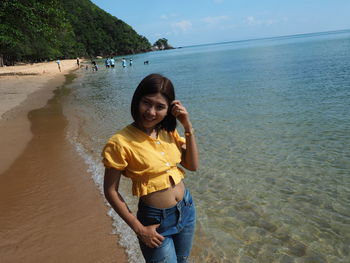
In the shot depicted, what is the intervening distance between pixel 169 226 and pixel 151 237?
0.18 m

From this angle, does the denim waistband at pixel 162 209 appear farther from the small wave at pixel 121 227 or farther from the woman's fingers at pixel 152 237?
the small wave at pixel 121 227

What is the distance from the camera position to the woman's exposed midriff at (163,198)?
82.0 inches

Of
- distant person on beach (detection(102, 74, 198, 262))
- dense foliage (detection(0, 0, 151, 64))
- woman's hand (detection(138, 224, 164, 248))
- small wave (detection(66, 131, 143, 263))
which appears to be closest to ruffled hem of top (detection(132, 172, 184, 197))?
distant person on beach (detection(102, 74, 198, 262))

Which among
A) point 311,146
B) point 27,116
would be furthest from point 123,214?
point 27,116

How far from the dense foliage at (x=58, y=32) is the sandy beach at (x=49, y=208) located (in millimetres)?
18540

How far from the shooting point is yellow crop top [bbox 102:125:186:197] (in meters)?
1.91

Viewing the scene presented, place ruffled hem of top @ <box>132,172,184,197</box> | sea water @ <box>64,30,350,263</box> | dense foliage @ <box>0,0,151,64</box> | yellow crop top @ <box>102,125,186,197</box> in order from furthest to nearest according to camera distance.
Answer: dense foliage @ <box>0,0,151,64</box>, sea water @ <box>64,30,350,263</box>, ruffled hem of top @ <box>132,172,184,197</box>, yellow crop top @ <box>102,125,186,197</box>

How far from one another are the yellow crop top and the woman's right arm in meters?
0.08

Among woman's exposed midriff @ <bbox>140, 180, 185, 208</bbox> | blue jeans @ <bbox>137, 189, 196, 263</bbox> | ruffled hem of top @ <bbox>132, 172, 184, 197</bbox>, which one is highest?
ruffled hem of top @ <bbox>132, 172, 184, 197</bbox>

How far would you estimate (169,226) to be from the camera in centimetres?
213

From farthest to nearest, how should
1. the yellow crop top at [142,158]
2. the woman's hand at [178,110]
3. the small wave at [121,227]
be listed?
1. the small wave at [121,227]
2. the woman's hand at [178,110]
3. the yellow crop top at [142,158]

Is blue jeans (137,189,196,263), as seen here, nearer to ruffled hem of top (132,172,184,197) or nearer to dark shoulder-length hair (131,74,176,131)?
ruffled hem of top (132,172,184,197)

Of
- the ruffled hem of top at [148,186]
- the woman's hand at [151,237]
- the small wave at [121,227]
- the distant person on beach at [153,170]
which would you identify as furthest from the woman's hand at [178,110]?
the small wave at [121,227]

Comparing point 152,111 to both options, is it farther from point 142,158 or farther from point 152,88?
point 142,158
